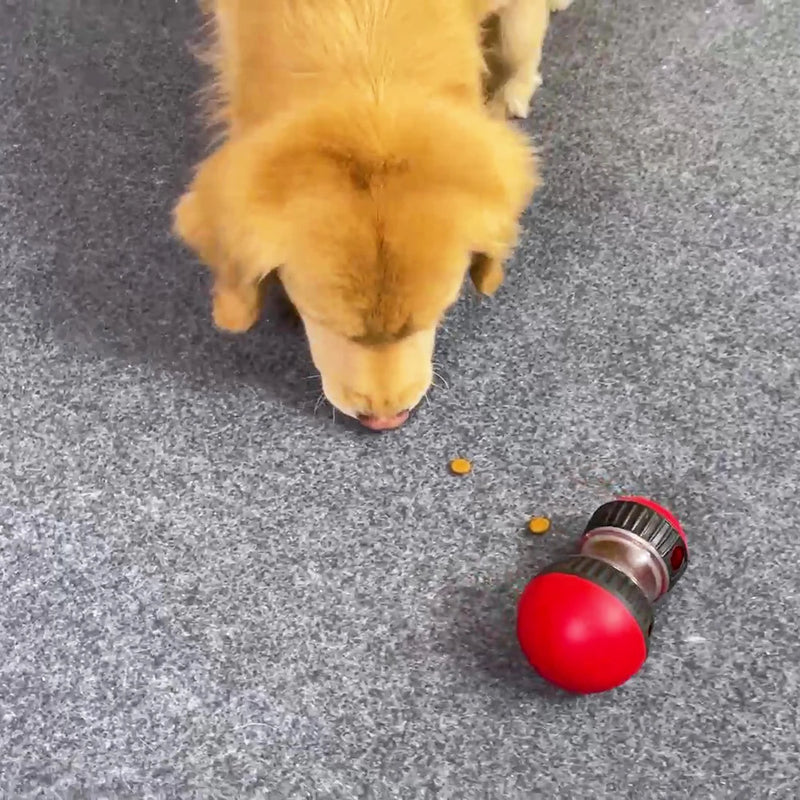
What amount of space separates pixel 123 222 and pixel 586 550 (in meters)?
0.81

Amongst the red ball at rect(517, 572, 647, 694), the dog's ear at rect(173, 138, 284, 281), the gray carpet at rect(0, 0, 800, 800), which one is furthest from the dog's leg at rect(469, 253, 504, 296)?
the red ball at rect(517, 572, 647, 694)

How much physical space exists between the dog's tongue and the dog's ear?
0.74ft

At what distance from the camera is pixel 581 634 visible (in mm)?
942

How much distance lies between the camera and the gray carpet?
1.04 metres

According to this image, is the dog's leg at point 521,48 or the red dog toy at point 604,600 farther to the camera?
the dog's leg at point 521,48

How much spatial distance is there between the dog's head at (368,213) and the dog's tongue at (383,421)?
8 cm

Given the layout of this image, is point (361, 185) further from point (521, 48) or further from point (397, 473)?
point (521, 48)

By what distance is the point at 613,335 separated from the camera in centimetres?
129

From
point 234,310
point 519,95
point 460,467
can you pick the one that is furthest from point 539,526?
point 519,95

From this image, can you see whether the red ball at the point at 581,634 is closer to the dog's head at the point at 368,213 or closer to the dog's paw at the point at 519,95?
the dog's head at the point at 368,213

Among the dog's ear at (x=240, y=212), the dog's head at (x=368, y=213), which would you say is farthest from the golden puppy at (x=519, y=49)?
the dog's ear at (x=240, y=212)

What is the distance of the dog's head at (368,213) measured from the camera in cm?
90

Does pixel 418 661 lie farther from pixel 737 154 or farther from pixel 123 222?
pixel 737 154

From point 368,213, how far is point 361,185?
31 millimetres
